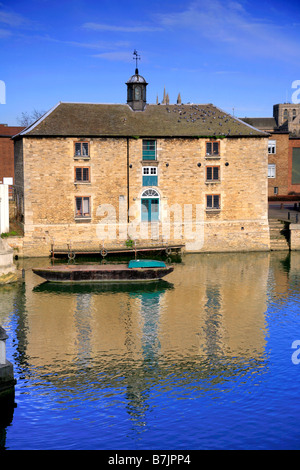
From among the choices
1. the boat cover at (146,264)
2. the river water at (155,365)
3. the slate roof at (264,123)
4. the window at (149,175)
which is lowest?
the river water at (155,365)

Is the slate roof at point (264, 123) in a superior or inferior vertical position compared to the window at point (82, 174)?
superior

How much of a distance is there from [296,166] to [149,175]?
102 ft

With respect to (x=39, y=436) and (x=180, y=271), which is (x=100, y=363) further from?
(x=180, y=271)

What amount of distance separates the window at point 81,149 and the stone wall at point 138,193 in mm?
470

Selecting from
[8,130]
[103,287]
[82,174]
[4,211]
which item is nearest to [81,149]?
[82,174]

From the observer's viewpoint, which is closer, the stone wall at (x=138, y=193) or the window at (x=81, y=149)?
the stone wall at (x=138, y=193)

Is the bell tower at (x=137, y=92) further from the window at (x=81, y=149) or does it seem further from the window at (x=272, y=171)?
the window at (x=272, y=171)

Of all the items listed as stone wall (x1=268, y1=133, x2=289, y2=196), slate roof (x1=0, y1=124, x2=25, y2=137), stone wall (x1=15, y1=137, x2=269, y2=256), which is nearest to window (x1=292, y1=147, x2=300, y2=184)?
stone wall (x1=268, y1=133, x2=289, y2=196)

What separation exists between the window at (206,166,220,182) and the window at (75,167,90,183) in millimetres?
10660

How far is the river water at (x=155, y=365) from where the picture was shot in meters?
17.4

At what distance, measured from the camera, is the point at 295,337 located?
2664 cm

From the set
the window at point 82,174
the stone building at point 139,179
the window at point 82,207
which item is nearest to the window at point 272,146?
the stone building at point 139,179

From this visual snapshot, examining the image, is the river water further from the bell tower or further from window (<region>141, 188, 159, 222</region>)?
the bell tower
